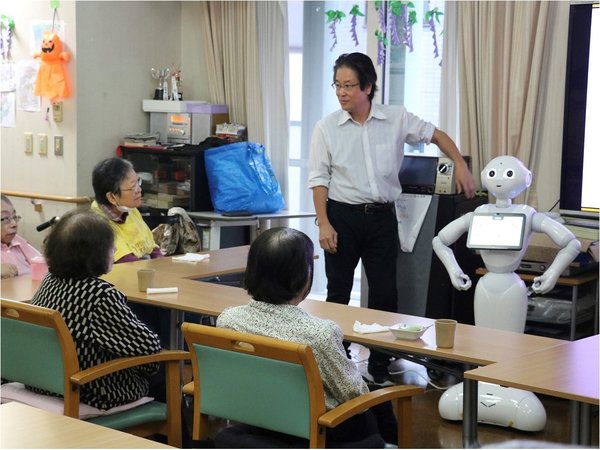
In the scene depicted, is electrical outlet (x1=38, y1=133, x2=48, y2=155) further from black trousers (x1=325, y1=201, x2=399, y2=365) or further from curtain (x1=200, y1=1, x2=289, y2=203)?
black trousers (x1=325, y1=201, x2=399, y2=365)

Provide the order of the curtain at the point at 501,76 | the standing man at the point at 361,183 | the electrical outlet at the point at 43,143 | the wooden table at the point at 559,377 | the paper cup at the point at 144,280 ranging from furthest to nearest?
1. the electrical outlet at the point at 43,143
2. the curtain at the point at 501,76
3. the standing man at the point at 361,183
4. the paper cup at the point at 144,280
5. the wooden table at the point at 559,377

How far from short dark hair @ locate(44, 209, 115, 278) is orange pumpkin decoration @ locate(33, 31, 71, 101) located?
11.7ft

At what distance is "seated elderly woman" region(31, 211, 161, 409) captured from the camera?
3092 mm

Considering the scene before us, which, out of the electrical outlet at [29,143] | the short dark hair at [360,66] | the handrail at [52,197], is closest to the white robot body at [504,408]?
the short dark hair at [360,66]

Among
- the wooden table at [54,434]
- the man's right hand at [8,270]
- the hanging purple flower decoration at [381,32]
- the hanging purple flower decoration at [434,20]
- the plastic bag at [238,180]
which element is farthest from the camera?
the plastic bag at [238,180]

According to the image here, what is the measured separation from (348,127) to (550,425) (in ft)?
5.68

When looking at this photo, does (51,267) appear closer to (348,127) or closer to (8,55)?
(348,127)

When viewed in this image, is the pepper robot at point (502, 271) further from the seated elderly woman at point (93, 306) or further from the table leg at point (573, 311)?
the seated elderly woman at point (93, 306)

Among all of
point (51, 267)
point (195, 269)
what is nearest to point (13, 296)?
point (51, 267)

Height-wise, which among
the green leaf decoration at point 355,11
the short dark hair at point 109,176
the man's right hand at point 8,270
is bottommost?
the man's right hand at point 8,270

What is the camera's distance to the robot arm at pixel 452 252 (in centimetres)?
402

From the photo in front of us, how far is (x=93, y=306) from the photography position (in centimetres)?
310

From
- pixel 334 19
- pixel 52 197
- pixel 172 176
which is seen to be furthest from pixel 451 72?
pixel 52 197

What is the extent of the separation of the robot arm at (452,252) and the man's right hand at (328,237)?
0.63m
